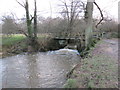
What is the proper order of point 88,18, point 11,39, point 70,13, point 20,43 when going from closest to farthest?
point 88,18, point 20,43, point 11,39, point 70,13

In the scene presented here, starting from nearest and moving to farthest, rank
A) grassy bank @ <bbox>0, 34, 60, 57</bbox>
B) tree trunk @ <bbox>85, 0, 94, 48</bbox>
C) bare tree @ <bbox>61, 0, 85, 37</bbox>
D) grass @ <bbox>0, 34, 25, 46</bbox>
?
tree trunk @ <bbox>85, 0, 94, 48</bbox>
grassy bank @ <bbox>0, 34, 60, 57</bbox>
grass @ <bbox>0, 34, 25, 46</bbox>
bare tree @ <bbox>61, 0, 85, 37</bbox>

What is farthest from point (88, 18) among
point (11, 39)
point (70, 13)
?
point (11, 39)

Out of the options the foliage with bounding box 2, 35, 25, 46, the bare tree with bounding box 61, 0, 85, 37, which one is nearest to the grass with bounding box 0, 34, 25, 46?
the foliage with bounding box 2, 35, 25, 46

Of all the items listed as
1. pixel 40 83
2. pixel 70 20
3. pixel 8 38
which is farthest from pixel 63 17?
pixel 40 83

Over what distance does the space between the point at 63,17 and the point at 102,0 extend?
20.6ft

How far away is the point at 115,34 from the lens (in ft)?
73.6

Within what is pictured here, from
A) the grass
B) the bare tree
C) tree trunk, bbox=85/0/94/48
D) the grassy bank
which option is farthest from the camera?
the bare tree

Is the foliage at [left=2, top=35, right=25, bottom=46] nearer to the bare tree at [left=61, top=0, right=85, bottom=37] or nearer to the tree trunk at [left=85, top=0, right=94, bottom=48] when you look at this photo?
the bare tree at [left=61, top=0, right=85, bottom=37]

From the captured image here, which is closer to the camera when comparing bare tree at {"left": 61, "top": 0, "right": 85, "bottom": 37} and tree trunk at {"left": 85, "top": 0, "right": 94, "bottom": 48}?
Result: tree trunk at {"left": 85, "top": 0, "right": 94, "bottom": 48}

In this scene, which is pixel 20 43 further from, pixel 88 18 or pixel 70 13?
pixel 88 18

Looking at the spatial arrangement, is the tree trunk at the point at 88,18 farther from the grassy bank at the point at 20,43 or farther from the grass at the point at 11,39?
the grass at the point at 11,39

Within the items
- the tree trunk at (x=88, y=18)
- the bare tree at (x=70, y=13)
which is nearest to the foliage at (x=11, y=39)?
the bare tree at (x=70, y=13)

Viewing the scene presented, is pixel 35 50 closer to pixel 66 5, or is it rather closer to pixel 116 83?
pixel 66 5

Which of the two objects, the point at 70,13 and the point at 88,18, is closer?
the point at 88,18
